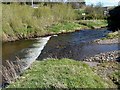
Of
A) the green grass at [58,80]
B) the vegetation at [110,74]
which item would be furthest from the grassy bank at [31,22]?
the green grass at [58,80]

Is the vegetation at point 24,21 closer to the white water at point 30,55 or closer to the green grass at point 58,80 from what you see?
the white water at point 30,55

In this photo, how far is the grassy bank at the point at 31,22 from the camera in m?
40.9

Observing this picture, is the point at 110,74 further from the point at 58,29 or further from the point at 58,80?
the point at 58,29

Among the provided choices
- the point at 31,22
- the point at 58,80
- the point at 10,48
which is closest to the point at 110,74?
the point at 58,80

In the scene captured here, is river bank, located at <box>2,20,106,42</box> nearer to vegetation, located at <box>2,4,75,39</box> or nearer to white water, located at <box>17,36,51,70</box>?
vegetation, located at <box>2,4,75,39</box>

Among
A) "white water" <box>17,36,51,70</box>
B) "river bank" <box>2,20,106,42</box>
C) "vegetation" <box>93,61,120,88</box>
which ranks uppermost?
"vegetation" <box>93,61,120,88</box>

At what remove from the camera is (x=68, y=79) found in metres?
13.4

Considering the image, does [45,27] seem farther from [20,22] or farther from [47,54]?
[47,54]

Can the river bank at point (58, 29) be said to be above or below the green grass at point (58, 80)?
below

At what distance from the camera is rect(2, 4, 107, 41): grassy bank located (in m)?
40.9

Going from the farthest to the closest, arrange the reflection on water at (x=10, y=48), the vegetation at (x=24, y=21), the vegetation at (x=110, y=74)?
the vegetation at (x=24, y=21) → the reflection on water at (x=10, y=48) → the vegetation at (x=110, y=74)

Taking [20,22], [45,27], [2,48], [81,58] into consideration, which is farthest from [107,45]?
[45,27]

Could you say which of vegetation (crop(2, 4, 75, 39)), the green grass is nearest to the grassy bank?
vegetation (crop(2, 4, 75, 39))

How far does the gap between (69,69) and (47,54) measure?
13.3m
